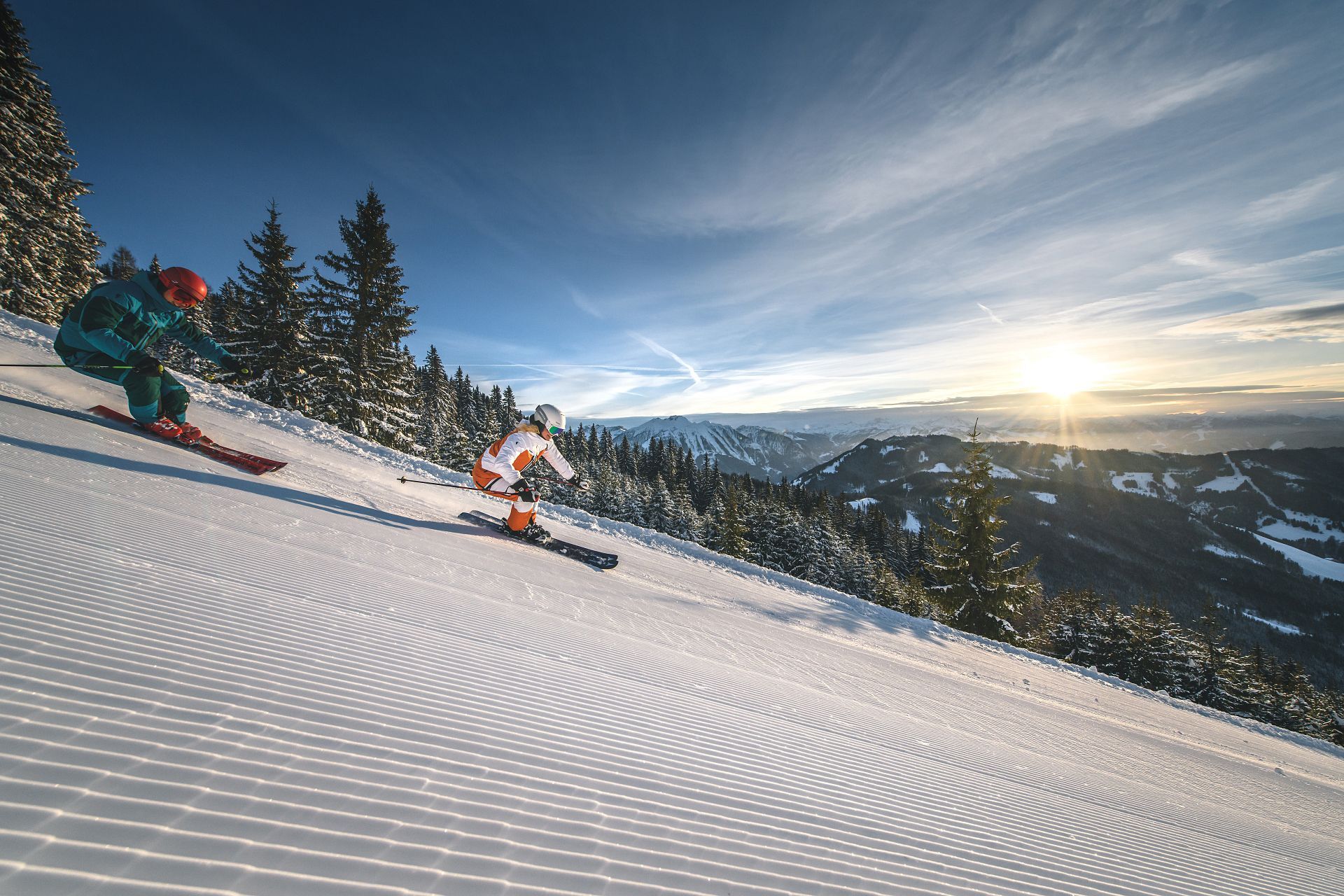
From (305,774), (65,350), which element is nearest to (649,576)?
(305,774)

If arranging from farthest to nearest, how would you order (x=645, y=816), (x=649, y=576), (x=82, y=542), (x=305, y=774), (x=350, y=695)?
(x=649, y=576) < (x=82, y=542) < (x=350, y=695) < (x=645, y=816) < (x=305, y=774)

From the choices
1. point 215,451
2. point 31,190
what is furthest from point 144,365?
point 31,190

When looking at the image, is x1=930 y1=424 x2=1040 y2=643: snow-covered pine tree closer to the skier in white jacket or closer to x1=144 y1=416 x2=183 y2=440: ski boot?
the skier in white jacket

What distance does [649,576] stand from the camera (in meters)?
9.18

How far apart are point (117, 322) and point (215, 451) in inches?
89.3

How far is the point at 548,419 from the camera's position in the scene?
27.7ft

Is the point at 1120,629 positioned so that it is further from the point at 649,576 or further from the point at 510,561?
the point at 510,561

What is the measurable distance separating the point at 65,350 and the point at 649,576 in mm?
9998

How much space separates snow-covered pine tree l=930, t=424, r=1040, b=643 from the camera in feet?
60.9

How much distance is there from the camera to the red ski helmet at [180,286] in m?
7.55

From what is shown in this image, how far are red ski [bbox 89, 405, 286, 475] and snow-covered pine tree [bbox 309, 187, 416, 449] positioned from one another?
38.9 feet

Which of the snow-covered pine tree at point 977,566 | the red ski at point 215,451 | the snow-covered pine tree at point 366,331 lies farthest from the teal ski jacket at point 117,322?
the snow-covered pine tree at point 977,566

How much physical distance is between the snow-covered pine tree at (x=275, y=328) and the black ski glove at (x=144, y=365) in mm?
13928

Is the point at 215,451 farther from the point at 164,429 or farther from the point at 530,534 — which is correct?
the point at 530,534
